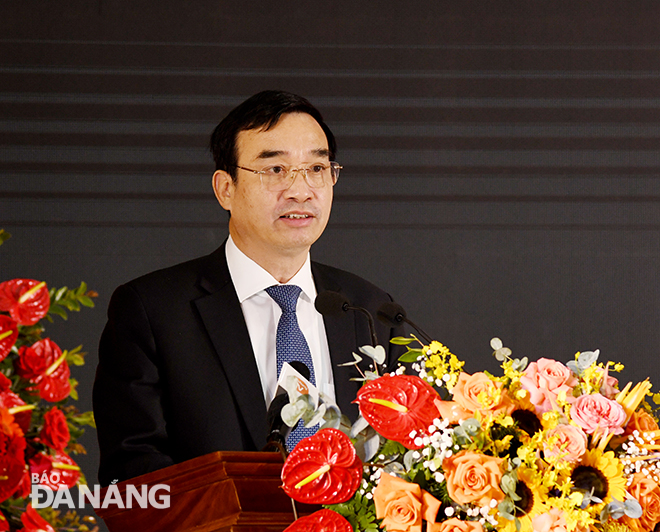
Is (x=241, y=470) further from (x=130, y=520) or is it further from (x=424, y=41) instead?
(x=424, y=41)

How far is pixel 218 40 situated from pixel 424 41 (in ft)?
2.69

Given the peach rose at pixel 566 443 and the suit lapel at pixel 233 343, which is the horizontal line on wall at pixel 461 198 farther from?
the peach rose at pixel 566 443

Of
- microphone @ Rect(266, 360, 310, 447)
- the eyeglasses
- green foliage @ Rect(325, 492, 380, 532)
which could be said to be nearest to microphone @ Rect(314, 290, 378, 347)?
microphone @ Rect(266, 360, 310, 447)

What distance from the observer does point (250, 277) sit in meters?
2.48

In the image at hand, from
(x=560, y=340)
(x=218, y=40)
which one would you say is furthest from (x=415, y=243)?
(x=218, y=40)

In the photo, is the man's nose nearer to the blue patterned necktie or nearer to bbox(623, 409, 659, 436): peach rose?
the blue patterned necktie

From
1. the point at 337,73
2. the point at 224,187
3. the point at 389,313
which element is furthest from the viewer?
the point at 337,73

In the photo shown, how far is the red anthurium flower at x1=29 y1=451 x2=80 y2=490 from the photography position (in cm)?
115

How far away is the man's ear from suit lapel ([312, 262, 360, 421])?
0.35 meters

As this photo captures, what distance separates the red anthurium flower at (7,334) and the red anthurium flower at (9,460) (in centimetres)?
8

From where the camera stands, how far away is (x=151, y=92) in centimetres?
355

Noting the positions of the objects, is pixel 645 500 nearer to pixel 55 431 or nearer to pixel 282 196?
pixel 55 431

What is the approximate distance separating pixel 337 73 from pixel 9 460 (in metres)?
2.75

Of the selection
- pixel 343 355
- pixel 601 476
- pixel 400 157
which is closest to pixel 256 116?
pixel 343 355
